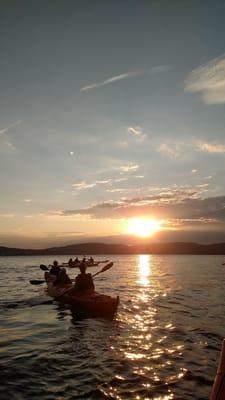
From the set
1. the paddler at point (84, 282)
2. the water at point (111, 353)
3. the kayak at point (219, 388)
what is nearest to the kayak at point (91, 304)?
the paddler at point (84, 282)

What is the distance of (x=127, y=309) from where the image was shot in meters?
24.0

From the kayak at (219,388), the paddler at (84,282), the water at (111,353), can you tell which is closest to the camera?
the kayak at (219,388)

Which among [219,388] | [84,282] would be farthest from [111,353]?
[84,282]

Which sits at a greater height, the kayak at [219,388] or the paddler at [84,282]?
the paddler at [84,282]

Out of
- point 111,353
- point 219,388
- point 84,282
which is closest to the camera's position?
point 219,388

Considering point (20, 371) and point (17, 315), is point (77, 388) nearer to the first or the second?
point (20, 371)

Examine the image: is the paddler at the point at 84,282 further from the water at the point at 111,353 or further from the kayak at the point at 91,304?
the water at the point at 111,353

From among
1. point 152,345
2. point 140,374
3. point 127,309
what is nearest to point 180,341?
point 152,345

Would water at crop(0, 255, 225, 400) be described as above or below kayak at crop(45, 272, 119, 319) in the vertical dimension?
below

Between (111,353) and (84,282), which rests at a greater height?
(84,282)

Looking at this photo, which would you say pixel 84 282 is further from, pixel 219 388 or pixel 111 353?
pixel 219 388

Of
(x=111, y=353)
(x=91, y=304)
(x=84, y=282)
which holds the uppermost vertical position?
(x=84, y=282)

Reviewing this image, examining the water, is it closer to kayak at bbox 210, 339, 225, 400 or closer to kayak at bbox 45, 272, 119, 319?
kayak at bbox 45, 272, 119, 319

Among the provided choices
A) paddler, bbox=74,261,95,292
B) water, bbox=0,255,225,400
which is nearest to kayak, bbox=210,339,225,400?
water, bbox=0,255,225,400
